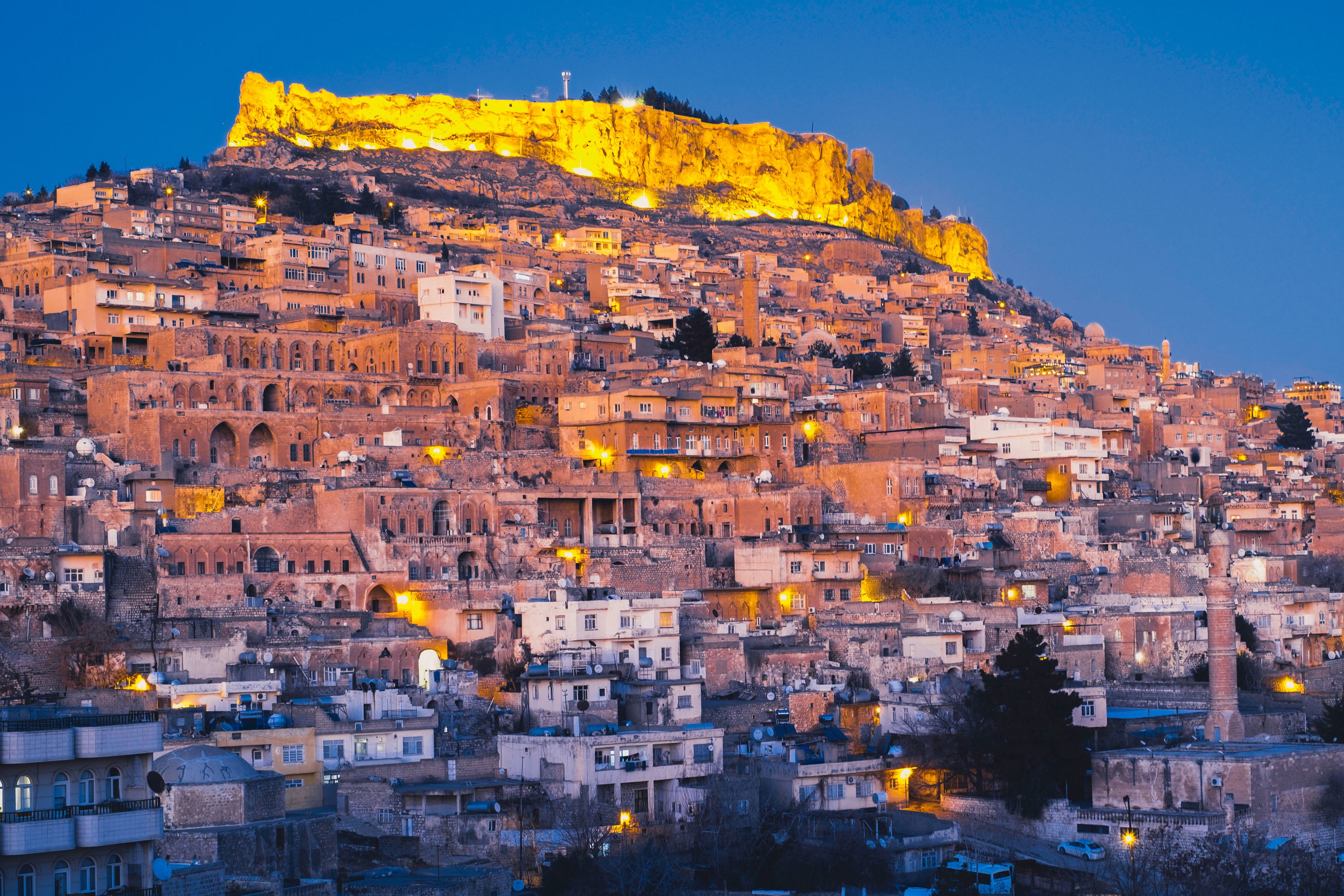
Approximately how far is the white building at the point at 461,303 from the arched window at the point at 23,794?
40.4 meters

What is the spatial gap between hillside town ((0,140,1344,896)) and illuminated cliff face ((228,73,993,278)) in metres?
35.2

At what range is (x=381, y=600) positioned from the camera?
146 ft

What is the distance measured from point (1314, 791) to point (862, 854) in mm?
9488

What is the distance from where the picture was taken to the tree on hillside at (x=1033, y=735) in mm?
36625

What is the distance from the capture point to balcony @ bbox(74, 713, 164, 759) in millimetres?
21688

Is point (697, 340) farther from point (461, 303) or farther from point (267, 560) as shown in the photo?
point (267, 560)

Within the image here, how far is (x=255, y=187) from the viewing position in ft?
309

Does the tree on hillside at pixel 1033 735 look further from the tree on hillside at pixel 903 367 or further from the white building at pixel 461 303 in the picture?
the tree on hillside at pixel 903 367

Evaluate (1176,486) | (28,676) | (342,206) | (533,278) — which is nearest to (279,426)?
(28,676)

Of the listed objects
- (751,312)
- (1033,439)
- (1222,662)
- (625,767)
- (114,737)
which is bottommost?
(625,767)

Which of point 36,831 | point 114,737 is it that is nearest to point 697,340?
point 114,737

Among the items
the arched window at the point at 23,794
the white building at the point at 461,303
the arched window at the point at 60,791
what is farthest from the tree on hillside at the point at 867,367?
the arched window at the point at 23,794

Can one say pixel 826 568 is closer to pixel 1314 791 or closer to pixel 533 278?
pixel 1314 791

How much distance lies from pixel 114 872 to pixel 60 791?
110 centimetres
